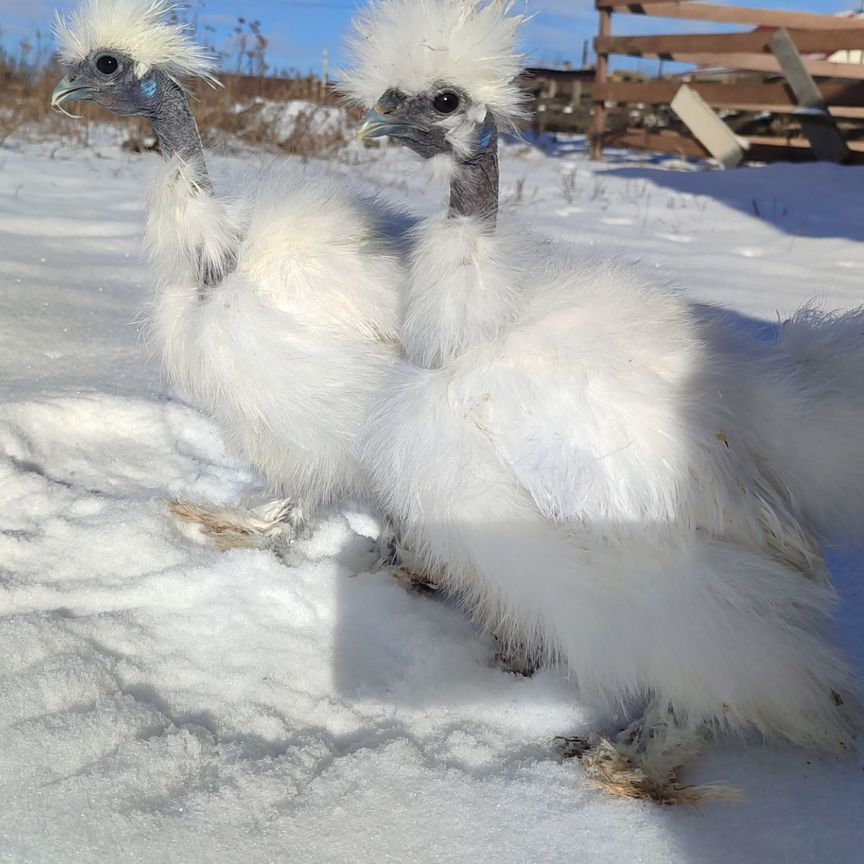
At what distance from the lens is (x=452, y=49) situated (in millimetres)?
1937

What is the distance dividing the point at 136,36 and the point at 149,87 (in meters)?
0.14

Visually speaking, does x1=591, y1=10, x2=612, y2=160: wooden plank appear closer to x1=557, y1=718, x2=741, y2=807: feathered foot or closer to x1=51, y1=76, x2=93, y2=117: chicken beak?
x1=51, y1=76, x2=93, y2=117: chicken beak

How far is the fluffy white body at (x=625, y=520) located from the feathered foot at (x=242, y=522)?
0.80 meters

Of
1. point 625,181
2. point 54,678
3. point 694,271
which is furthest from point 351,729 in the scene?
point 625,181

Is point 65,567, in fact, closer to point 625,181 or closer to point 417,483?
point 417,483

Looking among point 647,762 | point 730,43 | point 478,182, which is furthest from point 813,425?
point 730,43

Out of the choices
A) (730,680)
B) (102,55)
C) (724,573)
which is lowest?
(730,680)

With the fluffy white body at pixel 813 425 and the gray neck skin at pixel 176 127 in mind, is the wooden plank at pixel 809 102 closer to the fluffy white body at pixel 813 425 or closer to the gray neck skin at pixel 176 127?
the fluffy white body at pixel 813 425

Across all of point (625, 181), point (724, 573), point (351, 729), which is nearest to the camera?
point (724, 573)

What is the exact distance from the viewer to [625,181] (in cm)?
809

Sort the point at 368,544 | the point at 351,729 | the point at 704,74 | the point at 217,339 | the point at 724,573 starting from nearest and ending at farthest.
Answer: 1. the point at 724,573
2. the point at 351,729
3. the point at 217,339
4. the point at 368,544
5. the point at 704,74

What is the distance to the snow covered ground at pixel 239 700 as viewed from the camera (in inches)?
60.8

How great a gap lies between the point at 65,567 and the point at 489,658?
3.67 ft

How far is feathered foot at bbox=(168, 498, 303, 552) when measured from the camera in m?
2.51
